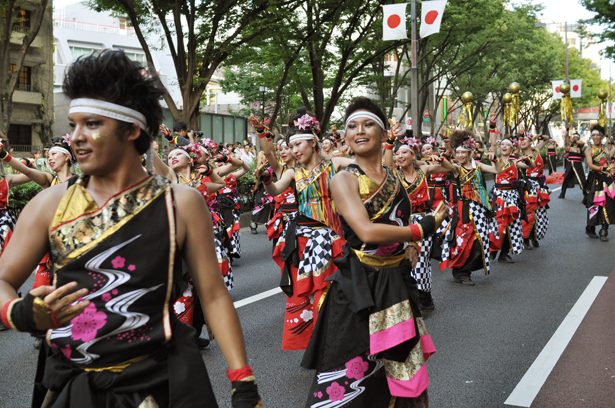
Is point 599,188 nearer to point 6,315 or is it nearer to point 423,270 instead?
point 423,270

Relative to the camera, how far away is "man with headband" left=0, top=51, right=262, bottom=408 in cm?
194

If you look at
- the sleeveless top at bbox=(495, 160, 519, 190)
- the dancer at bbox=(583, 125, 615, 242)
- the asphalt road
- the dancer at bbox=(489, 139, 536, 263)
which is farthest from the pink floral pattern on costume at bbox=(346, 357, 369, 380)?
the dancer at bbox=(583, 125, 615, 242)

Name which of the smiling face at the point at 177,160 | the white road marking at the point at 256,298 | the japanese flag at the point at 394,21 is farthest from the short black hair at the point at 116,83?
the japanese flag at the point at 394,21

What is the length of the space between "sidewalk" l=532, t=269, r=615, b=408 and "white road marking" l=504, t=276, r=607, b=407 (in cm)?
4

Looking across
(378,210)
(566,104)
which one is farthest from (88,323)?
(566,104)

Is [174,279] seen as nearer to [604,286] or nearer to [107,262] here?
[107,262]

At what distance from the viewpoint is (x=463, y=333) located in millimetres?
6176

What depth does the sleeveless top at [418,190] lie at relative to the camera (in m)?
7.43

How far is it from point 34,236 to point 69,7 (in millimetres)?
58483

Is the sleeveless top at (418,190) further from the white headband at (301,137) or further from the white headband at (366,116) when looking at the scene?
the white headband at (366,116)

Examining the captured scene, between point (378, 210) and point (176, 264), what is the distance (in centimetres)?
165

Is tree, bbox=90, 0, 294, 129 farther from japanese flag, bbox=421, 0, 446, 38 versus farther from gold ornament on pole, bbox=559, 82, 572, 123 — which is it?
gold ornament on pole, bbox=559, 82, 572, 123

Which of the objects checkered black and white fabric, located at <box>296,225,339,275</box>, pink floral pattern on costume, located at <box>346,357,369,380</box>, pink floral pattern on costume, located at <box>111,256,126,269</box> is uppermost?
pink floral pattern on costume, located at <box>111,256,126,269</box>

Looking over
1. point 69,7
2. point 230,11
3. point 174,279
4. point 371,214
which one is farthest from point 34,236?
point 69,7
